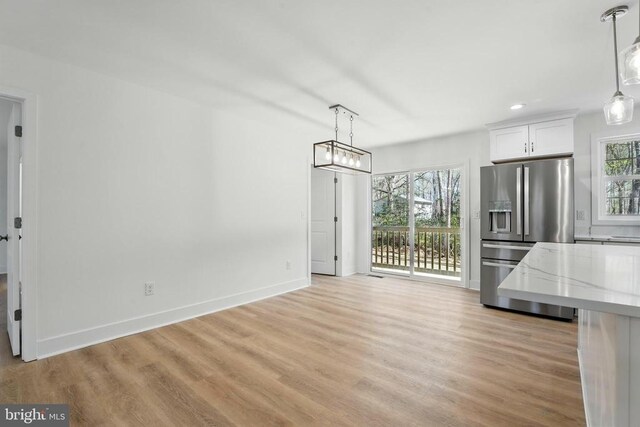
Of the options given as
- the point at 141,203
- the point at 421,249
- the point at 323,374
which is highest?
the point at 141,203

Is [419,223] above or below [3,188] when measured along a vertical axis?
below

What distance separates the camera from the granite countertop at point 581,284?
854 millimetres

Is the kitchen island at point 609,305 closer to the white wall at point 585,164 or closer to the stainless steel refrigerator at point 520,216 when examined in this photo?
the stainless steel refrigerator at point 520,216

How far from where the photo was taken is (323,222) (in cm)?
610

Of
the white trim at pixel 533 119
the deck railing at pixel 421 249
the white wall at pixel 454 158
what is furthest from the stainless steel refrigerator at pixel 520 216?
the deck railing at pixel 421 249

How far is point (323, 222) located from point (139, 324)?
145 inches

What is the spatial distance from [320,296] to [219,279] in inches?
56.9

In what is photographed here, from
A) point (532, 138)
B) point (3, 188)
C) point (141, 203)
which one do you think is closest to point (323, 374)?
point (141, 203)

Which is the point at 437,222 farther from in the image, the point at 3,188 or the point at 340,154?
the point at 3,188

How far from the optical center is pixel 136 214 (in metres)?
3.07

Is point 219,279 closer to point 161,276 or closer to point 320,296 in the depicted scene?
point 161,276

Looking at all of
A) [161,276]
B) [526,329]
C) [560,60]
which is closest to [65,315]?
[161,276]

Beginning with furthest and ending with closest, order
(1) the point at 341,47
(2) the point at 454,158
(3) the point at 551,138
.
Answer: (2) the point at 454,158, (3) the point at 551,138, (1) the point at 341,47

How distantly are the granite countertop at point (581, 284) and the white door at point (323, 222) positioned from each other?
4.52 metres
